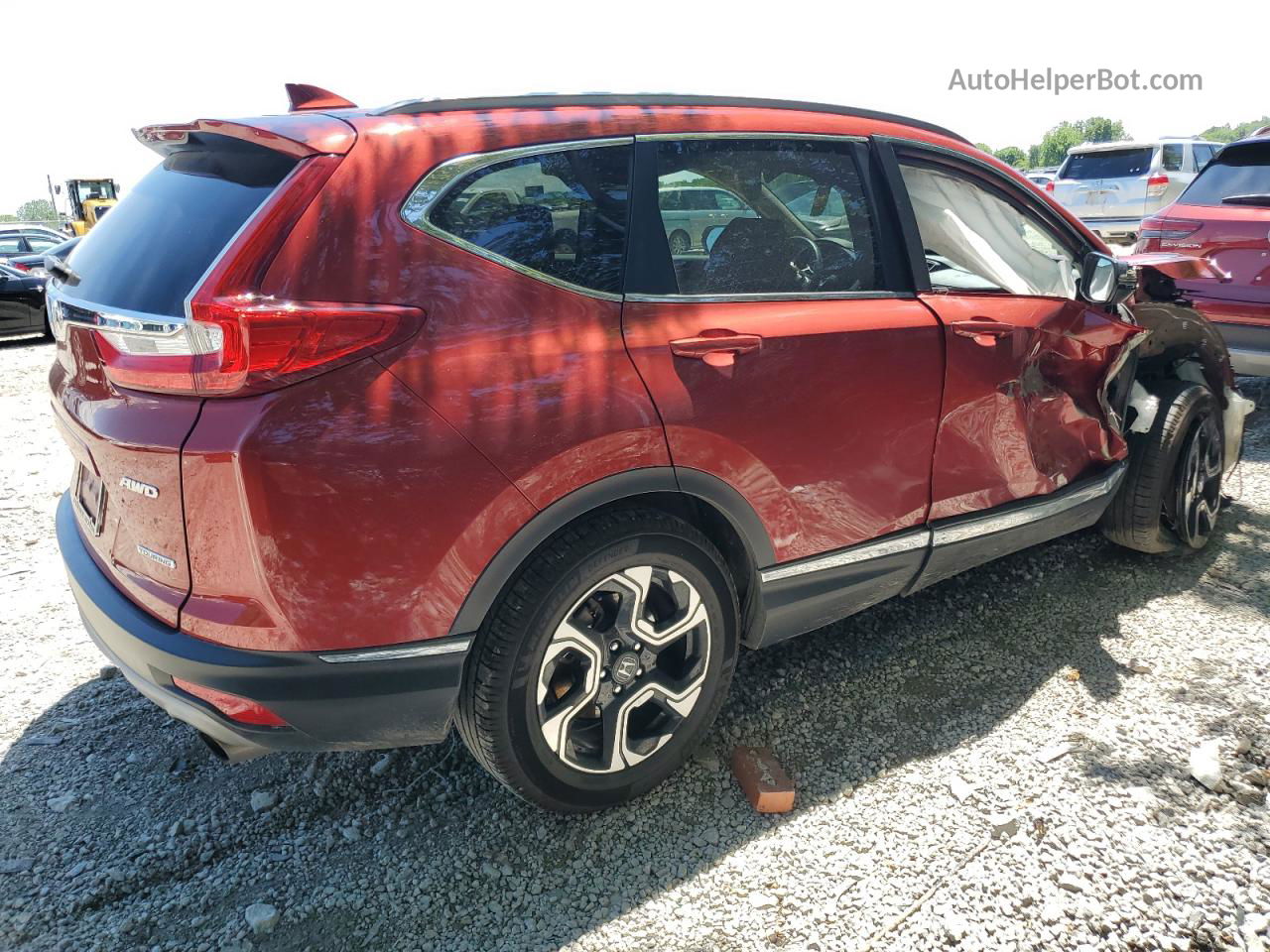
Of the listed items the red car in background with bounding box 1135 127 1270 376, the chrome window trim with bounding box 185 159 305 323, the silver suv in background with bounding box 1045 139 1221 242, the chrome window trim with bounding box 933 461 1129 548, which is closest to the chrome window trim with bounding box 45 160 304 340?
the chrome window trim with bounding box 185 159 305 323

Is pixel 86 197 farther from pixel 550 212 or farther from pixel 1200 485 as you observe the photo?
pixel 1200 485

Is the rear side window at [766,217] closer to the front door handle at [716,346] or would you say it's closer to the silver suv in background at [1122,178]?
the front door handle at [716,346]

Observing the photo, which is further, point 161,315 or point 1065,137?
point 1065,137

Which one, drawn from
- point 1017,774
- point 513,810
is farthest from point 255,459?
point 1017,774

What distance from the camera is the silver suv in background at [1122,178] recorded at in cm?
1423

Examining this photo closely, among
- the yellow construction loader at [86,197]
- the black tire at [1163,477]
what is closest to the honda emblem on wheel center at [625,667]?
the black tire at [1163,477]

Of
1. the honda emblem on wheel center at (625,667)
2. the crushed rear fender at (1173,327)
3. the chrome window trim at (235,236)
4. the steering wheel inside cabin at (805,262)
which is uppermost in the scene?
the chrome window trim at (235,236)

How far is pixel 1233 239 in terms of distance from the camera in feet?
17.8

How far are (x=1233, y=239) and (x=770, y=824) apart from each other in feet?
16.7

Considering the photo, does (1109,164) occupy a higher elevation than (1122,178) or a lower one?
higher

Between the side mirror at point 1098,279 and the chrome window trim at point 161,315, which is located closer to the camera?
the chrome window trim at point 161,315

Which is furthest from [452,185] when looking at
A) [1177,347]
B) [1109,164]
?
[1109,164]

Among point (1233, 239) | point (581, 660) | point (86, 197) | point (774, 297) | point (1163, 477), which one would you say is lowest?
point (1163, 477)

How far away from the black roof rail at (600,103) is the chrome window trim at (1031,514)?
1.33 meters
